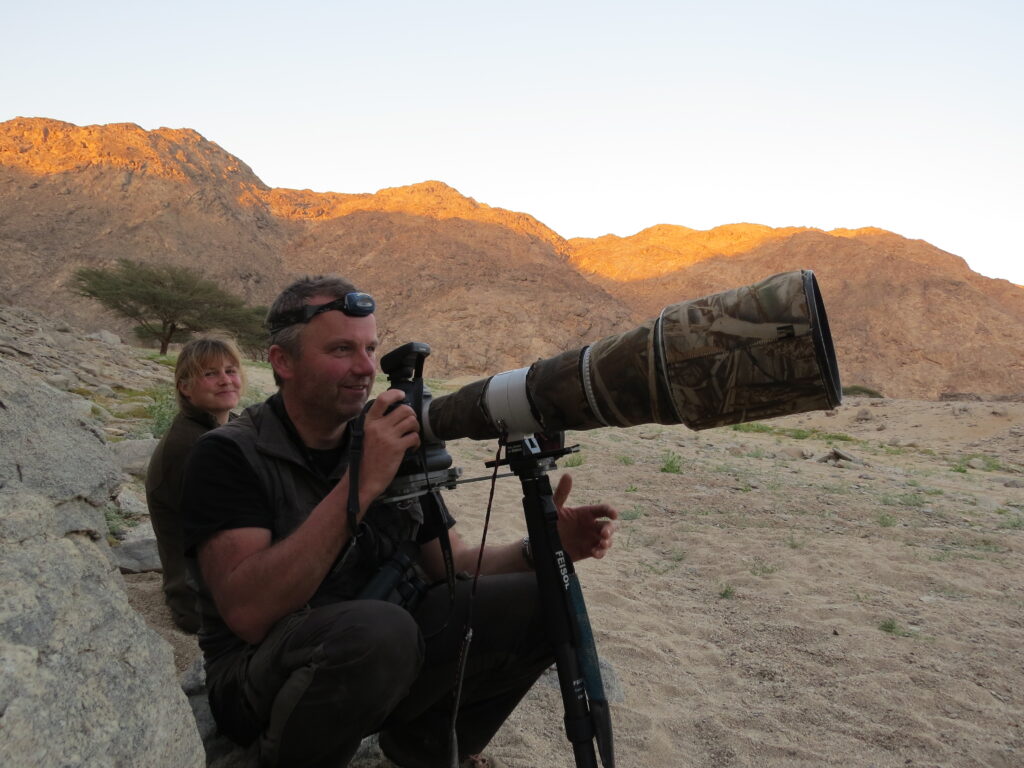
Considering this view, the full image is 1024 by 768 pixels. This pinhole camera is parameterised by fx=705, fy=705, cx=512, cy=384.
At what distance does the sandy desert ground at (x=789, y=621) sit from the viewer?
214 cm

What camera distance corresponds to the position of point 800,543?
436 cm

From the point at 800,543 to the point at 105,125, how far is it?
166 ft

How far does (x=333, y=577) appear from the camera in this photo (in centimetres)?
162

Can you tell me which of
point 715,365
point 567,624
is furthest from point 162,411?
point 715,365

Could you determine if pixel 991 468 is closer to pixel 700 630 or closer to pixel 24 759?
pixel 700 630

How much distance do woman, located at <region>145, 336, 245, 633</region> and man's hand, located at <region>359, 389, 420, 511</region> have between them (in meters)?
1.01

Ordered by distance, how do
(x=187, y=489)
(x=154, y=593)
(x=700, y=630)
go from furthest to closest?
(x=700, y=630), (x=154, y=593), (x=187, y=489)

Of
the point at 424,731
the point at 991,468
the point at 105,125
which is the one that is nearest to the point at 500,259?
the point at 105,125

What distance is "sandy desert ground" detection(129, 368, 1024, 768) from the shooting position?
7.02 feet

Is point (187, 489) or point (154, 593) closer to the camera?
point (187, 489)

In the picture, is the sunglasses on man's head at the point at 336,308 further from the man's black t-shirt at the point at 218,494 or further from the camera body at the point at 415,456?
the man's black t-shirt at the point at 218,494

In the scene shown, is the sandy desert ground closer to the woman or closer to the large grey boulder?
the woman

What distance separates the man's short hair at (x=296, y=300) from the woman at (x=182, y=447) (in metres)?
0.76

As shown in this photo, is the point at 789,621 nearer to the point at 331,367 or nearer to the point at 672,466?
the point at 331,367
